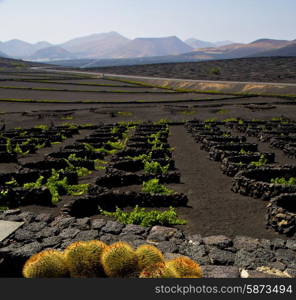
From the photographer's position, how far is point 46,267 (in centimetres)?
780

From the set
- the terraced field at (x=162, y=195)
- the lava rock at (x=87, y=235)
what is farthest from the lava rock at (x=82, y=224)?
the lava rock at (x=87, y=235)

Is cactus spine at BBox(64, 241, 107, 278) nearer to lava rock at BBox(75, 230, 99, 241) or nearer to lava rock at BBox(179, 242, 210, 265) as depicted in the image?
lava rock at BBox(179, 242, 210, 265)

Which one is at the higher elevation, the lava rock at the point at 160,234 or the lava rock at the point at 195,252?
the lava rock at the point at 195,252

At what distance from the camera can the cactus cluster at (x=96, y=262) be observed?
774 cm

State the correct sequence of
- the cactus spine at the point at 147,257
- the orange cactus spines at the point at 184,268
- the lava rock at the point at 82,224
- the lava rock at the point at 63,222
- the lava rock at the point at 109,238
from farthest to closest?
the lava rock at the point at 63,222
the lava rock at the point at 82,224
the lava rock at the point at 109,238
the cactus spine at the point at 147,257
the orange cactus spines at the point at 184,268

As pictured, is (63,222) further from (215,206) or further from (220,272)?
(215,206)

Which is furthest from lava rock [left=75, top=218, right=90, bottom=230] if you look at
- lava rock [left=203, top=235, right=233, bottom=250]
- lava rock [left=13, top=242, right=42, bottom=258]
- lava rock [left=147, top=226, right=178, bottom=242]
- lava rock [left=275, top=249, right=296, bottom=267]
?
lava rock [left=275, top=249, right=296, bottom=267]

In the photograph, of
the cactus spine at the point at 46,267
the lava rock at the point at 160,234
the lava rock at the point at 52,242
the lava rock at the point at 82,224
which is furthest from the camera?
the lava rock at the point at 82,224

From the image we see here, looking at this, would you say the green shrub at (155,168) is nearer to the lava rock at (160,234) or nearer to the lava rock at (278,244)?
the lava rock at (160,234)

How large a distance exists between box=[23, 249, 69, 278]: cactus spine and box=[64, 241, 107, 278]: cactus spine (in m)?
0.17

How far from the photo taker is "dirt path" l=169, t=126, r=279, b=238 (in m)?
14.1

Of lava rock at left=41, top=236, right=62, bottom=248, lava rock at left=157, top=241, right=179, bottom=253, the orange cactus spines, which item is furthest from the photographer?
lava rock at left=41, top=236, right=62, bottom=248

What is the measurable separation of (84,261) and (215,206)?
10021 mm

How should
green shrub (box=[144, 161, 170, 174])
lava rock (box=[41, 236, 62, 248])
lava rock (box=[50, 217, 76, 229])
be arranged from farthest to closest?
green shrub (box=[144, 161, 170, 174]) < lava rock (box=[50, 217, 76, 229]) < lava rock (box=[41, 236, 62, 248])
